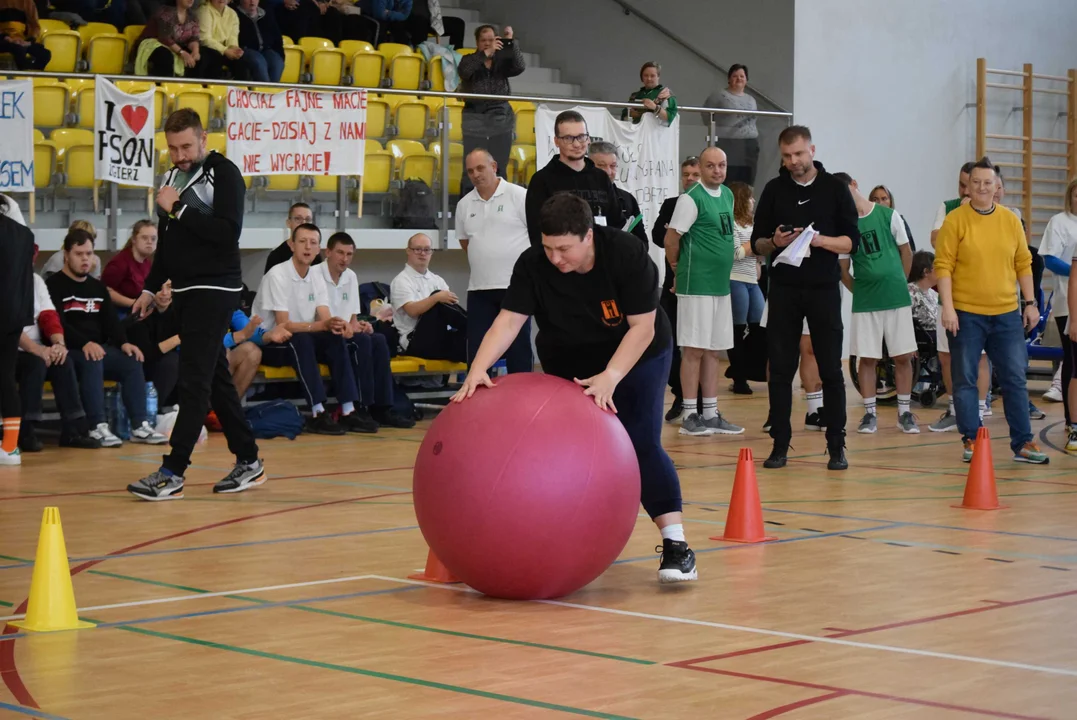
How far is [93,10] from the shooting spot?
14398 mm

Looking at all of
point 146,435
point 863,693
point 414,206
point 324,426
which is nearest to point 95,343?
point 146,435

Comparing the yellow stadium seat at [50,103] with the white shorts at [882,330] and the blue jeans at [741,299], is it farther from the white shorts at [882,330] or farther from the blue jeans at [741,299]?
the white shorts at [882,330]

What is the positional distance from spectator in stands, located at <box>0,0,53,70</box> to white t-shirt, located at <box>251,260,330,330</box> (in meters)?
3.21

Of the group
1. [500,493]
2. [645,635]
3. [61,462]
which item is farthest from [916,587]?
[61,462]

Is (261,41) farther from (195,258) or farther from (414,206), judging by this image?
(195,258)

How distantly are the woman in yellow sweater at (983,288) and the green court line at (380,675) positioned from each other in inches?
218

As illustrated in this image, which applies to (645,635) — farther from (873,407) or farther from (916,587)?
(873,407)

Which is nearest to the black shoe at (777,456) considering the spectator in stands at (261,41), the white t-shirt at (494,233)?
the white t-shirt at (494,233)

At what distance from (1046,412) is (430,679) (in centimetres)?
1034

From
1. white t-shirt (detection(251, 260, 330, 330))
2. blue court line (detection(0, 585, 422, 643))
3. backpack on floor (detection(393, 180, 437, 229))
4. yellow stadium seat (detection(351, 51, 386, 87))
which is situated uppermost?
yellow stadium seat (detection(351, 51, 386, 87))

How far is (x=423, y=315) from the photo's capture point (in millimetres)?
12125

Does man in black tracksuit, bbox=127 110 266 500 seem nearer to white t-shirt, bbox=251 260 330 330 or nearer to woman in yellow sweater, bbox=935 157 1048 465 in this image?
white t-shirt, bbox=251 260 330 330

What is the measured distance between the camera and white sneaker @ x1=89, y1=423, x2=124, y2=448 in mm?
10359

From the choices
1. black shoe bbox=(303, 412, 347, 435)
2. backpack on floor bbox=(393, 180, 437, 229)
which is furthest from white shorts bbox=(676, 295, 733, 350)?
backpack on floor bbox=(393, 180, 437, 229)
